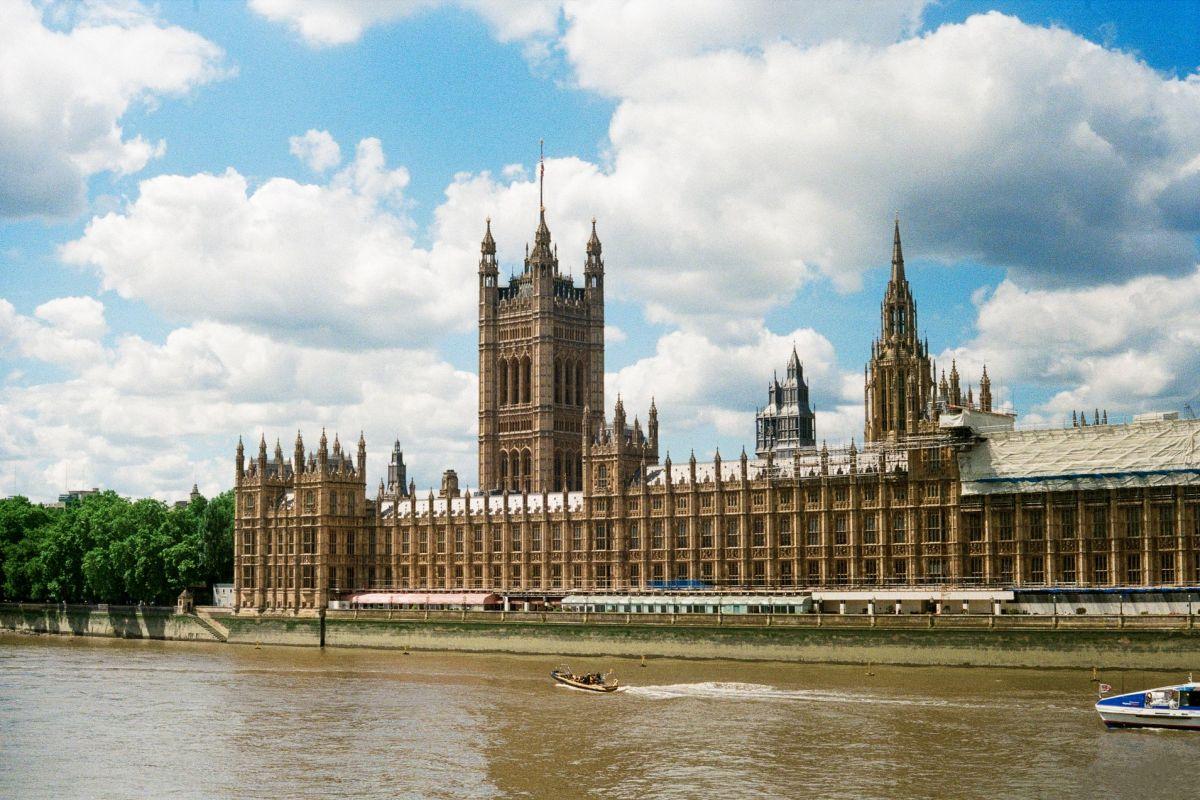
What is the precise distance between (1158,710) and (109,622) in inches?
4596

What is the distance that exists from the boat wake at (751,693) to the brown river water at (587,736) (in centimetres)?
26

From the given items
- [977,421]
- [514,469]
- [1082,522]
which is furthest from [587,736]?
[514,469]

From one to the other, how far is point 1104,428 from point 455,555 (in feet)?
226

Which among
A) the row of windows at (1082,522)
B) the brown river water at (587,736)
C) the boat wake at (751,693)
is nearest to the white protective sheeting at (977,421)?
the row of windows at (1082,522)

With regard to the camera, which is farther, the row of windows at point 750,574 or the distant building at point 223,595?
the distant building at point 223,595

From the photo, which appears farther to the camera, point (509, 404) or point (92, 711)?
point (509, 404)

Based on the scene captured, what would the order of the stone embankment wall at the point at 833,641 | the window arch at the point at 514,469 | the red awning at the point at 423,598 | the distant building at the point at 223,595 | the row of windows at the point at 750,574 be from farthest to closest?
the window arch at the point at 514,469 < the distant building at the point at 223,595 < the red awning at the point at 423,598 < the row of windows at the point at 750,574 < the stone embankment wall at the point at 833,641

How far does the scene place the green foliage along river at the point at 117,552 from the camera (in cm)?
16125

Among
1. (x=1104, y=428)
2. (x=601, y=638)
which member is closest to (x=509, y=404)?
(x=601, y=638)

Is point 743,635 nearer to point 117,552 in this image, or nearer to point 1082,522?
point 1082,522

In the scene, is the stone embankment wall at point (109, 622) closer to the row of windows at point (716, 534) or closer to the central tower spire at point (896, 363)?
the row of windows at point (716, 534)

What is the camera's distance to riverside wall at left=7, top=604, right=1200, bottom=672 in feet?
333

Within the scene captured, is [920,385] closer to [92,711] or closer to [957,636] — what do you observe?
[957,636]

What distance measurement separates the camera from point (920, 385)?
531 ft
